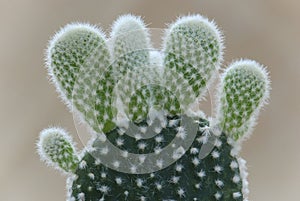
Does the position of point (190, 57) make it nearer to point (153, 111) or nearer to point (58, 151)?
point (153, 111)

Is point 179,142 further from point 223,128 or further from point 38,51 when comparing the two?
point 38,51

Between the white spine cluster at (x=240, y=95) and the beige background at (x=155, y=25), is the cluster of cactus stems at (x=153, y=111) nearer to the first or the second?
the white spine cluster at (x=240, y=95)

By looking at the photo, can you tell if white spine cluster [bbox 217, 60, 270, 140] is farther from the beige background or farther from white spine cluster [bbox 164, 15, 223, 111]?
the beige background

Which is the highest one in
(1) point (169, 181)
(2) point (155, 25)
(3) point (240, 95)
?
(2) point (155, 25)

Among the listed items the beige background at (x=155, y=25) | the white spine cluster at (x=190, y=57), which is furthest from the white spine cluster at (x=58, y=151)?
the beige background at (x=155, y=25)

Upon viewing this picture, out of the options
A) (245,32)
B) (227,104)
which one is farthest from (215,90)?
(245,32)

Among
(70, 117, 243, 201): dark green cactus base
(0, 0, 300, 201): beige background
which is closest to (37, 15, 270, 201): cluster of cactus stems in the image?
(70, 117, 243, 201): dark green cactus base

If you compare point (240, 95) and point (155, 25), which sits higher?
point (155, 25)

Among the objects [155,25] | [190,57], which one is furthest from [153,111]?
[155,25]
